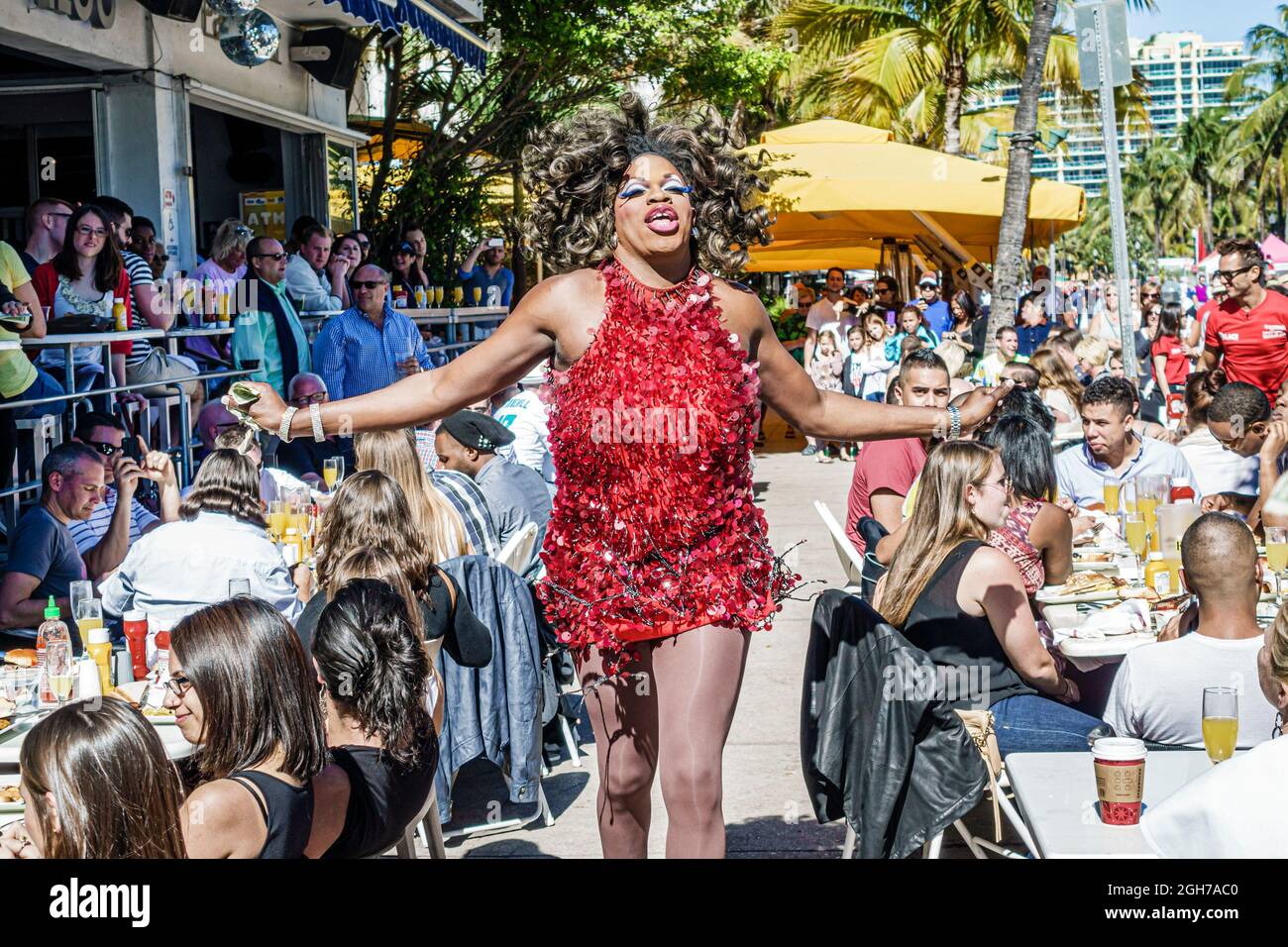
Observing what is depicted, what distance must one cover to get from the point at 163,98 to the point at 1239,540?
8.09m

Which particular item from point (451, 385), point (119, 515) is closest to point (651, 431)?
point (451, 385)

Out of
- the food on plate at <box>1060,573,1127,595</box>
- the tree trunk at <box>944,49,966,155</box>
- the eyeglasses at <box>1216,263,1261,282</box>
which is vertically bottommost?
the food on plate at <box>1060,573,1127,595</box>

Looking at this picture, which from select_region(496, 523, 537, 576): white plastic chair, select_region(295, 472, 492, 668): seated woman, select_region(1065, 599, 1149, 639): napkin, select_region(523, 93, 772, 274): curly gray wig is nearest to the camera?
select_region(523, 93, 772, 274): curly gray wig

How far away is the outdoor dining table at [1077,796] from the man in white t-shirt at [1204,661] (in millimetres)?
348

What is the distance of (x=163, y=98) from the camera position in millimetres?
9539

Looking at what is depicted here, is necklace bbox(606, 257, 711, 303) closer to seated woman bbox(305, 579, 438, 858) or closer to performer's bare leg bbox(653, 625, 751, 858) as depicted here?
performer's bare leg bbox(653, 625, 751, 858)

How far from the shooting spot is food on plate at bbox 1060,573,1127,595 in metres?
4.65

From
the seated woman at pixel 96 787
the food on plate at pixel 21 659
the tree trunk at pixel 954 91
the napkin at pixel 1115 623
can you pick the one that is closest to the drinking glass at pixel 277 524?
the food on plate at pixel 21 659

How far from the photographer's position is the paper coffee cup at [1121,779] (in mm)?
2678

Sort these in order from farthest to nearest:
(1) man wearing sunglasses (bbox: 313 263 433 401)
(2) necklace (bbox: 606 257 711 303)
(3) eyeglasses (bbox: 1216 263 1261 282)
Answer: (3) eyeglasses (bbox: 1216 263 1261 282), (1) man wearing sunglasses (bbox: 313 263 433 401), (2) necklace (bbox: 606 257 711 303)

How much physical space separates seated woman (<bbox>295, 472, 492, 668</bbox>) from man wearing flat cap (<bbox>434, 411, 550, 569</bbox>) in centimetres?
147

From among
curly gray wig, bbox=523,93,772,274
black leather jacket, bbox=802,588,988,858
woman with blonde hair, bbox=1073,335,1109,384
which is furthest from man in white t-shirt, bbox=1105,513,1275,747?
woman with blonde hair, bbox=1073,335,1109,384

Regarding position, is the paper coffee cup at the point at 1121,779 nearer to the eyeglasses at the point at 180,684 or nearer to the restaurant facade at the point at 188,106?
the eyeglasses at the point at 180,684

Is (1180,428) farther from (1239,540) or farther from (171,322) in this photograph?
(171,322)
